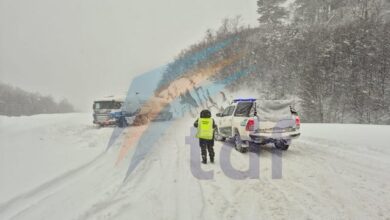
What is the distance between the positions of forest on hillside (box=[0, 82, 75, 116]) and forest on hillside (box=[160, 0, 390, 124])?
8209 centimetres

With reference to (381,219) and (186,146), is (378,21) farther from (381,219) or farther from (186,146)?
(381,219)

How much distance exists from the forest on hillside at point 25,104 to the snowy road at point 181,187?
10098 centimetres

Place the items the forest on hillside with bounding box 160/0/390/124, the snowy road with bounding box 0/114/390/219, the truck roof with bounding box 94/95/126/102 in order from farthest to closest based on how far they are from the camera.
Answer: the forest on hillside with bounding box 160/0/390/124 → the truck roof with bounding box 94/95/126/102 → the snowy road with bounding box 0/114/390/219

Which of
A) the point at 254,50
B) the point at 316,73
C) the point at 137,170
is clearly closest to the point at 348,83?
the point at 316,73

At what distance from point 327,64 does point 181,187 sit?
29.1 metres

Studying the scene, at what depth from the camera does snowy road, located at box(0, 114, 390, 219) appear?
218 inches

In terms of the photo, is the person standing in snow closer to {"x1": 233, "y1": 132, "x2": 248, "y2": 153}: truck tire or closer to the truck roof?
{"x1": 233, "y1": 132, "x2": 248, "y2": 153}: truck tire

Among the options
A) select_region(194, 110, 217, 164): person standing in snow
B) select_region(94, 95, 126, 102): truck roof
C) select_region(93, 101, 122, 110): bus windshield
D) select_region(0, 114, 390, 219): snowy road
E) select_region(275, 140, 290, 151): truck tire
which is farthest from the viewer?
select_region(94, 95, 126, 102): truck roof

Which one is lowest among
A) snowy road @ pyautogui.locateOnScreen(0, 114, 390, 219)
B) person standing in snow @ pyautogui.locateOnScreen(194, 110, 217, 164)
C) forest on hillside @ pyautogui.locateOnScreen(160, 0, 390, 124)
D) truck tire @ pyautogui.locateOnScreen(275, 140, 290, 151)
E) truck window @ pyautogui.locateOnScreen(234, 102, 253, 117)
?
snowy road @ pyautogui.locateOnScreen(0, 114, 390, 219)

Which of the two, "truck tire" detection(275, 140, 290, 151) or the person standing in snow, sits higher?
the person standing in snow

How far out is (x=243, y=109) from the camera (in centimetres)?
1158

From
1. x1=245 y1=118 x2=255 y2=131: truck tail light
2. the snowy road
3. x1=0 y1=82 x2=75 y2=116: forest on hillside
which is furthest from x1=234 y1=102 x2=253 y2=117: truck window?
x1=0 y1=82 x2=75 y2=116: forest on hillside

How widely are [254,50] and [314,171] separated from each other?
37211 mm

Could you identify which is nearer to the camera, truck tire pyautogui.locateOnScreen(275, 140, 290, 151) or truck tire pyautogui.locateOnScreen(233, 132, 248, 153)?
truck tire pyautogui.locateOnScreen(233, 132, 248, 153)
